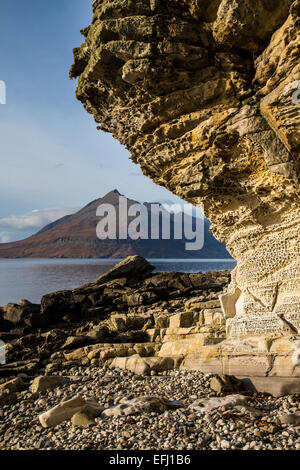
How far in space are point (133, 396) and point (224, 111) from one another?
7.95 m

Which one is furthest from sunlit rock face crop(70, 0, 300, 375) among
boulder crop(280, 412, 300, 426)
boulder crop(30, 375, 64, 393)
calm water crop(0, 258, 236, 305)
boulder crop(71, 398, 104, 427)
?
calm water crop(0, 258, 236, 305)

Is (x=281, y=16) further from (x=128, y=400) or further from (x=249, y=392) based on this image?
(x=128, y=400)

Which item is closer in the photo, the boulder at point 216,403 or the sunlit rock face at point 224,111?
the boulder at point 216,403

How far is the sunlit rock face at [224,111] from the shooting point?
8.23 metres

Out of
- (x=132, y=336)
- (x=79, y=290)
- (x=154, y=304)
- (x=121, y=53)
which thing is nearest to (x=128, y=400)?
(x=132, y=336)

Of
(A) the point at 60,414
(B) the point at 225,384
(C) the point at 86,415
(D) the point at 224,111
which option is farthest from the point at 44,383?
(D) the point at 224,111

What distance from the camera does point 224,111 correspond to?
361 inches

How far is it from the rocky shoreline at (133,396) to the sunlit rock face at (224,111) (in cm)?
213

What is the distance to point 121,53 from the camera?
8.92 m

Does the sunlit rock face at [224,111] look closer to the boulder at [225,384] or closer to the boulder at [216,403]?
the boulder at [225,384]

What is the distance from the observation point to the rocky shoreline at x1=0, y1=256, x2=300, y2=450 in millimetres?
6605

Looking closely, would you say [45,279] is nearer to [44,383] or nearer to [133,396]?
[44,383]

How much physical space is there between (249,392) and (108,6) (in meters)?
10.6

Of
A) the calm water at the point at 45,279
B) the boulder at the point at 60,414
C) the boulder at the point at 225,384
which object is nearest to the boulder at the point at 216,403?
the boulder at the point at 225,384
